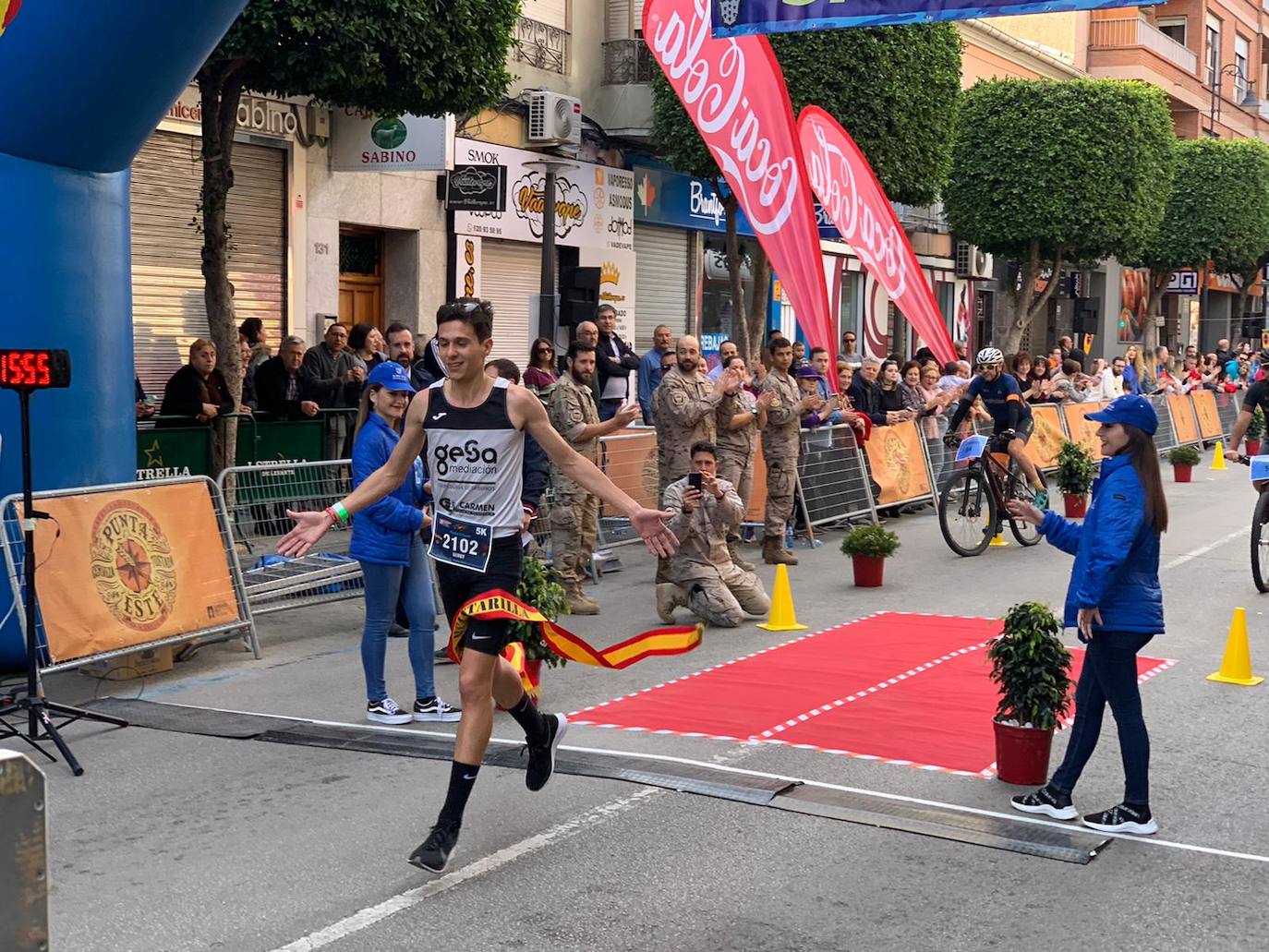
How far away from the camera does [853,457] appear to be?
51.7 feet

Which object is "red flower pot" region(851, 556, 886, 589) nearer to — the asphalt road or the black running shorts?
the asphalt road

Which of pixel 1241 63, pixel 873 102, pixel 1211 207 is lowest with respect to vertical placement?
pixel 873 102

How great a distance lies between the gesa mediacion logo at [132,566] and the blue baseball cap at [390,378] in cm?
193

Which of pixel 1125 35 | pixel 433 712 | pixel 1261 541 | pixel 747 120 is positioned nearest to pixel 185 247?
pixel 747 120

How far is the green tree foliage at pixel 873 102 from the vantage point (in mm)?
21859

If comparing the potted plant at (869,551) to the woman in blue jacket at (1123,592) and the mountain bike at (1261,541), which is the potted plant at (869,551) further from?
the woman in blue jacket at (1123,592)

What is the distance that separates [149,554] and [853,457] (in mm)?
8493

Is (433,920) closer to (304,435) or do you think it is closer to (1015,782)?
(1015,782)

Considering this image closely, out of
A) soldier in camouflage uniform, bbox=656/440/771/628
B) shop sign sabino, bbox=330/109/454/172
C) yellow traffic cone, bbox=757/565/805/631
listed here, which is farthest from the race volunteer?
shop sign sabino, bbox=330/109/454/172

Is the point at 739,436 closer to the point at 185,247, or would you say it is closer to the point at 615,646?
the point at 615,646

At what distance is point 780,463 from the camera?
44.7 ft

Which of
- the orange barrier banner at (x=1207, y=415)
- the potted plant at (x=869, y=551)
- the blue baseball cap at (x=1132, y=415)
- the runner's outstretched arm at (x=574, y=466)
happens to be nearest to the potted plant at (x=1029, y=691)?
the blue baseball cap at (x=1132, y=415)

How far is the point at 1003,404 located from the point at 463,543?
9647mm

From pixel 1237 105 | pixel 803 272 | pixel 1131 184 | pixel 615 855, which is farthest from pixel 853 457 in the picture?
pixel 1237 105
